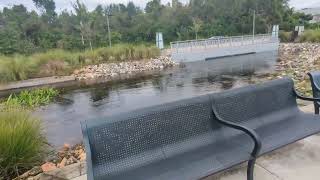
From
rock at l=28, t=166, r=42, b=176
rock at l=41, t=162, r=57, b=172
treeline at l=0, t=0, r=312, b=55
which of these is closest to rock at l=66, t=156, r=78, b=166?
rock at l=41, t=162, r=57, b=172

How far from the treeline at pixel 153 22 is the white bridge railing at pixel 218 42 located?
11547 mm

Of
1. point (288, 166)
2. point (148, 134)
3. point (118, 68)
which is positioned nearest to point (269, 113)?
point (288, 166)

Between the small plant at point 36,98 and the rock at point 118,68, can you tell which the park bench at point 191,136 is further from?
the rock at point 118,68

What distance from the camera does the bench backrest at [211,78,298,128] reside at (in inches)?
121

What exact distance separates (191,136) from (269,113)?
1.18 metres

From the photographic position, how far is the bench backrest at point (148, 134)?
7.65 ft

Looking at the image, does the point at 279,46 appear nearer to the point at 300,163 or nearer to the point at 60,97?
the point at 60,97

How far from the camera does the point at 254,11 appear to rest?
1578 inches

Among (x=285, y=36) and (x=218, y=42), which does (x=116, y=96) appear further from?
(x=285, y=36)

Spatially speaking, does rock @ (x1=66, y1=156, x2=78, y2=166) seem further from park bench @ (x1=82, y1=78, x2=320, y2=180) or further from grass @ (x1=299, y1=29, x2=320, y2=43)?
grass @ (x1=299, y1=29, x2=320, y2=43)

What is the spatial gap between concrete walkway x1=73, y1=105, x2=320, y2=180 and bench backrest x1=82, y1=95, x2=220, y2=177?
426 millimetres

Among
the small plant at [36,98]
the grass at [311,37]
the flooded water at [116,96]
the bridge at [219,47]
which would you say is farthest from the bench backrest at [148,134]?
the grass at [311,37]

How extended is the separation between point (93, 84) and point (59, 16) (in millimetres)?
34061

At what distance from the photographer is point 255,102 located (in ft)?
11.0
